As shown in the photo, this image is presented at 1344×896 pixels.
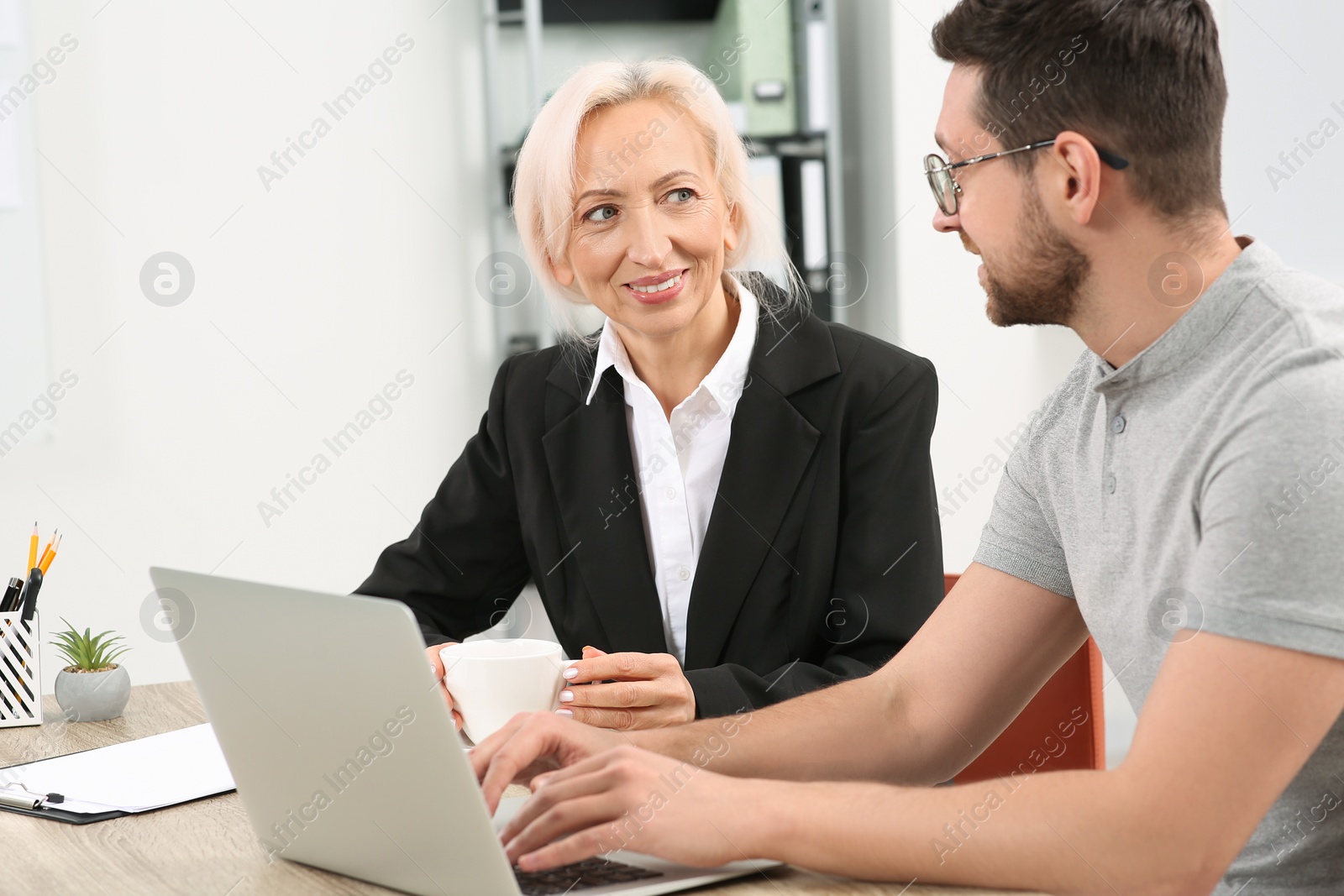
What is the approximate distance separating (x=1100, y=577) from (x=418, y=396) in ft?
8.14

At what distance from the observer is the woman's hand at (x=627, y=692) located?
1111 mm

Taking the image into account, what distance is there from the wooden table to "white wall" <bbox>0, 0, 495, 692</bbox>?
7.17 ft

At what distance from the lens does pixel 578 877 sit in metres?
0.83

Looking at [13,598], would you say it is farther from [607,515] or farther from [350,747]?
[350,747]

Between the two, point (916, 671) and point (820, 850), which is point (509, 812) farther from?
point (916, 671)

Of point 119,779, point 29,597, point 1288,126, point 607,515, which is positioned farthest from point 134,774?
point 1288,126

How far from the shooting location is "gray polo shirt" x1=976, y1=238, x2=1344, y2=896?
81 centimetres

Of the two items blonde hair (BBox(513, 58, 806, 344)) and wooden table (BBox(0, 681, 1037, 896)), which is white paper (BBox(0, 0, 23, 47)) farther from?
wooden table (BBox(0, 681, 1037, 896))

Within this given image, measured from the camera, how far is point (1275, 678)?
793 mm

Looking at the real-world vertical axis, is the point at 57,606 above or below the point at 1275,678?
below

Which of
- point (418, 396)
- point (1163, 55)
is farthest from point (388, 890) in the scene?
point (418, 396)

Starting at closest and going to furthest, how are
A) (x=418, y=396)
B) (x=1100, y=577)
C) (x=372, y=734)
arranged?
(x=372, y=734), (x=1100, y=577), (x=418, y=396)

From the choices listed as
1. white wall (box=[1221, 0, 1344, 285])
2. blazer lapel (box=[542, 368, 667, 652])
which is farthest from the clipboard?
white wall (box=[1221, 0, 1344, 285])

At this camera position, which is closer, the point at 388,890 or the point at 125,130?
the point at 388,890
